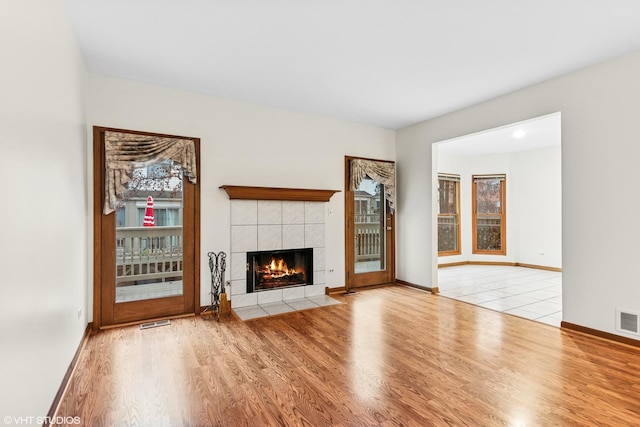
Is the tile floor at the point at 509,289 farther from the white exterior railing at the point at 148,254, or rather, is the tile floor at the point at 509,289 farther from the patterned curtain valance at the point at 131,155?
the patterned curtain valance at the point at 131,155

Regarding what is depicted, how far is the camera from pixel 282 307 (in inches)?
172

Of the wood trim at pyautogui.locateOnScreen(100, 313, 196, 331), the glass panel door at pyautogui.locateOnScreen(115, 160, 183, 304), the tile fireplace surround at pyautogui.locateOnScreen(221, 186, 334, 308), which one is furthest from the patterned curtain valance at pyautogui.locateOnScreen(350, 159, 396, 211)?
the wood trim at pyautogui.locateOnScreen(100, 313, 196, 331)

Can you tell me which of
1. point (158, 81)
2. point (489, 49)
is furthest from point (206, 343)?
point (489, 49)

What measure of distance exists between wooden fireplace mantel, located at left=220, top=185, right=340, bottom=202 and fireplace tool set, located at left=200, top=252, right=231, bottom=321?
83 cm

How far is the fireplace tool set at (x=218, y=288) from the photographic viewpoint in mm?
4070

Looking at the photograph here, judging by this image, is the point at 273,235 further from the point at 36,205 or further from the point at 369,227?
the point at 36,205

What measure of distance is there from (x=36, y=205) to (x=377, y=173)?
466 cm

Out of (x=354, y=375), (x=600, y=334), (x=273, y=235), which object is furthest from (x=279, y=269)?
(x=600, y=334)

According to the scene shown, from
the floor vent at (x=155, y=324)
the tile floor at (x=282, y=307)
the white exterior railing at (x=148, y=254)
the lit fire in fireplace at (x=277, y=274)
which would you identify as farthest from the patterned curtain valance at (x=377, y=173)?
the floor vent at (x=155, y=324)

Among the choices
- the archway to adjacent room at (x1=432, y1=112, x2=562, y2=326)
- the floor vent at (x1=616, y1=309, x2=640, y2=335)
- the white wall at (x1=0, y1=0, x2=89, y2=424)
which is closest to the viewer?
the white wall at (x1=0, y1=0, x2=89, y2=424)

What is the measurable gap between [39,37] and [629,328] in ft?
17.1

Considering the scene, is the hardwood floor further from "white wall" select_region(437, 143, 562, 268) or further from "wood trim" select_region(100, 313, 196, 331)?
"white wall" select_region(437, 143, 562, 268)

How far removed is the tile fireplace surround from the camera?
4.32 m

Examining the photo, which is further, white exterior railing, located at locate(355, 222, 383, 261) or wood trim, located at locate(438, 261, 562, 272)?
wood trim, located at locate(438, 261, 562, 272)
